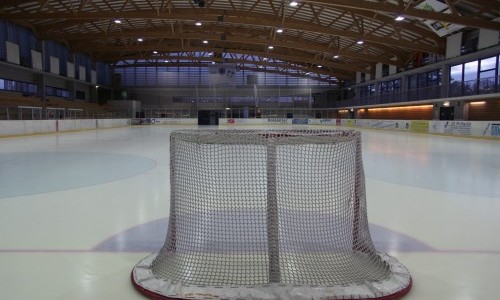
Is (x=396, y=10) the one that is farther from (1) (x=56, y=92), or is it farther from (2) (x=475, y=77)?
(1) (x=56, y=92)

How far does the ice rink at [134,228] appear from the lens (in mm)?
2787

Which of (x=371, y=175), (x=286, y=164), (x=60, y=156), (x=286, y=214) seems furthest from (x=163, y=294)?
(x=60, y=156)

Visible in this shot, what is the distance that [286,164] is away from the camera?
144 inches

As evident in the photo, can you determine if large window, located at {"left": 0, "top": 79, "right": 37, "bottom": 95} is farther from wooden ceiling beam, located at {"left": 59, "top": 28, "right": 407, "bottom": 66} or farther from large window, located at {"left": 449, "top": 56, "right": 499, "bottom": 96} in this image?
large window, located at {"left": 449, "top": 56, "right": 499, "bottom": 96}

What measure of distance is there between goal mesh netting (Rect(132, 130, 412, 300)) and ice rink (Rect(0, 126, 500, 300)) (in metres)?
0.32

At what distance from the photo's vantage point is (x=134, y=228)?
13.8ft

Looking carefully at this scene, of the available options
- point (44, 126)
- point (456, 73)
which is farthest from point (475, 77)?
point (44, 126)

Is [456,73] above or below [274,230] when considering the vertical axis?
above

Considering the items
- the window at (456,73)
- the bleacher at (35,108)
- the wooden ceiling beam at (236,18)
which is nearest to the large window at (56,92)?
the bleacher at (35,108)

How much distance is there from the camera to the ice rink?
9.14 feet

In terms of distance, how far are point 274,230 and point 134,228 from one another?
206 cm

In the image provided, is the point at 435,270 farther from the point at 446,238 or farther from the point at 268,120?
the point at 268,120

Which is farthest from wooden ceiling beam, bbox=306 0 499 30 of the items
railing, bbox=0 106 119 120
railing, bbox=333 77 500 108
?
railing, bbox=0 106 119 120

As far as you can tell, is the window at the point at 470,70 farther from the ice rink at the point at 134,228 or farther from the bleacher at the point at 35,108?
the bleacher at the point at 35,108
